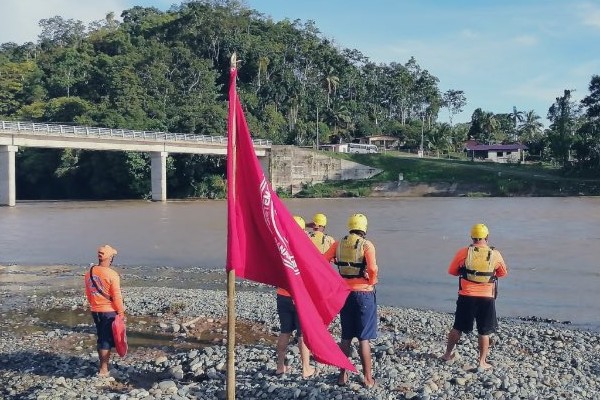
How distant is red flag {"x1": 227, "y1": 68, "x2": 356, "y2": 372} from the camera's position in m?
6.18

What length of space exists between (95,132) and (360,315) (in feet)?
209

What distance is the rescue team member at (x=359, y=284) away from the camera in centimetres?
854

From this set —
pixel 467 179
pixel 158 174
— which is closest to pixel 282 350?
pixel 158 174

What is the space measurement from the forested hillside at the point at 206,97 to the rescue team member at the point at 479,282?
7317 cm

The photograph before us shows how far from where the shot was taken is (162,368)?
10.2 metres

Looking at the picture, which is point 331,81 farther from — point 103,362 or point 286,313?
point 286,313

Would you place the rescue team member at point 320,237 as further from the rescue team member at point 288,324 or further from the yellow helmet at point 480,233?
the yellow helmet at point 480,233

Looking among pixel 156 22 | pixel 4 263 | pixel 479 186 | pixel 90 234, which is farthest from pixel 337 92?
pixel 4 263

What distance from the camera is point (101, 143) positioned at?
69.1 metres

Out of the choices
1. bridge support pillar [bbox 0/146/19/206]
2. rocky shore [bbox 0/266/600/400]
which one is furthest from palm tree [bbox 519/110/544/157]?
rocky shore [bbox 0/266/600/400]

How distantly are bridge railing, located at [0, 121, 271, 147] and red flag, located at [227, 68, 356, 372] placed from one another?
5025 centimetres

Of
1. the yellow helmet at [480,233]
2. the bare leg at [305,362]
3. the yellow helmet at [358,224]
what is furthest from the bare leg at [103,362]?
the yellow helmet at [480,233]

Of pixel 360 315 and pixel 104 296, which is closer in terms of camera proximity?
pixel 360 315

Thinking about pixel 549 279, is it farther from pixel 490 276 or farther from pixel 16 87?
pixel 16 87
